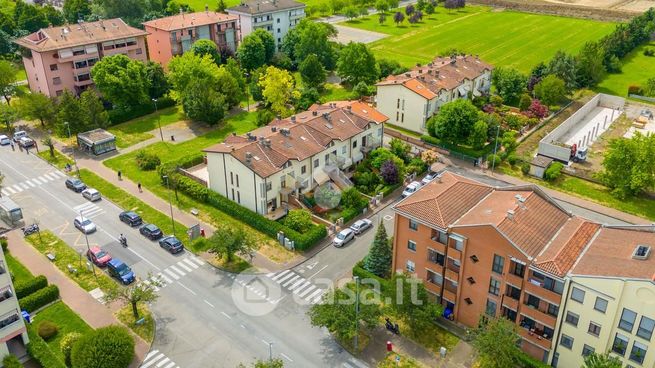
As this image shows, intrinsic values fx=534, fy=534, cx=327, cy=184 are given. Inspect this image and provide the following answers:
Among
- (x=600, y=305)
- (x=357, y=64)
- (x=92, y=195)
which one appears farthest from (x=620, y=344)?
(x=357, y=64)

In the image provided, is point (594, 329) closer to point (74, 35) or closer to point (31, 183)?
point (31, 183)

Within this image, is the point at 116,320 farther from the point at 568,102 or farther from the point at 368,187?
the point at 568,102

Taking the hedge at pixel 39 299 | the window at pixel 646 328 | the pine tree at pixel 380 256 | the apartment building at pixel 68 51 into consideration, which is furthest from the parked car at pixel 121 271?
the apartment building at pixel 68 51

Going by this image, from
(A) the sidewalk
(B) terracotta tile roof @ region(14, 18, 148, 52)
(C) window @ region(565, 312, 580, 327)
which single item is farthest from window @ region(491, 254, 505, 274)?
(B) terracotta tile roof @ region(14, 18, 148, 52)

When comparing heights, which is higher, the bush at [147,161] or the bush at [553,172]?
the bush at [147,161]

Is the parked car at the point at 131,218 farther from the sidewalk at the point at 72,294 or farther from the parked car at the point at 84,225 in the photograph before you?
Result: the sidewalk at the point at 72,294
